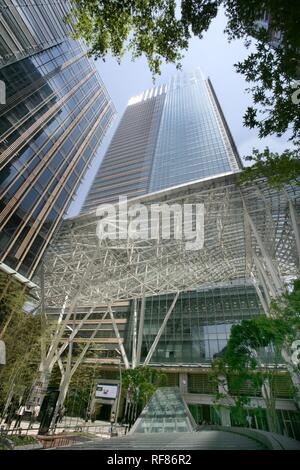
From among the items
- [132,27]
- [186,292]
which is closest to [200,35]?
[132,27]

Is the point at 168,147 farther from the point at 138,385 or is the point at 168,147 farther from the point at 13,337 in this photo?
the point at 13,337

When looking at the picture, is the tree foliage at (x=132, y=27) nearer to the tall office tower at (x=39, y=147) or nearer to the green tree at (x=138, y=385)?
the tall office tower at (x=39, y=147)

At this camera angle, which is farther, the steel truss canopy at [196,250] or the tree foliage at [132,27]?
the steel truss canopy at [196,250]

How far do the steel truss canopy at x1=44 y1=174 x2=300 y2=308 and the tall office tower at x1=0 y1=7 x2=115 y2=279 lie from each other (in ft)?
13.2

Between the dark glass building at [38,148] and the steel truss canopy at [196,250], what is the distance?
3908mm

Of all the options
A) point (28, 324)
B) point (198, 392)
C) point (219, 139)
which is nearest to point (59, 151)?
point (28, 324)

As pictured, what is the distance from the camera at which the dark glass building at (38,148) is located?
22250mm

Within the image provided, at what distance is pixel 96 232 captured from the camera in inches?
995

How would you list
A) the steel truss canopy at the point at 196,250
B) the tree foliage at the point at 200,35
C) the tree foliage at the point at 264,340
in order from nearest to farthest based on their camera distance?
1. the tree foliage at the point at 200,35
2. the tree foliage at the point at 264,340
3. the steel truss canopy at the point at 196,250

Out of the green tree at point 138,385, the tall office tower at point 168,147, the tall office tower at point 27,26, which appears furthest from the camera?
the tall office tower at point 168,147

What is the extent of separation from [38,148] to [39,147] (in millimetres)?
259

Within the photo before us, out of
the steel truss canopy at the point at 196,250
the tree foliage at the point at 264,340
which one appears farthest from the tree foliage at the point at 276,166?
the steel truss canopy at the point at 196,250

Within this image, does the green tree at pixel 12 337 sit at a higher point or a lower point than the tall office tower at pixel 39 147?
lower

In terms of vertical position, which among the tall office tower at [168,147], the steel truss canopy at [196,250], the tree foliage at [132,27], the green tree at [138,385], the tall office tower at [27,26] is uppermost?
the tall office tower at [168,147]
